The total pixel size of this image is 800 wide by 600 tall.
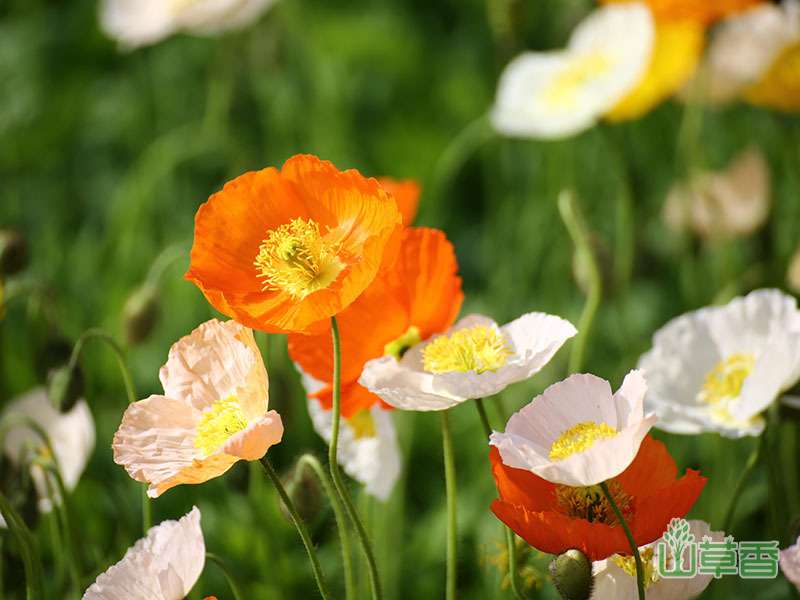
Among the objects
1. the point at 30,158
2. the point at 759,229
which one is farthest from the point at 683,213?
the point at 30,158

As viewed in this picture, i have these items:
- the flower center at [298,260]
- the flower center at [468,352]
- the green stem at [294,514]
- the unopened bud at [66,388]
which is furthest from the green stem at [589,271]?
the unopened bud at [66,388]

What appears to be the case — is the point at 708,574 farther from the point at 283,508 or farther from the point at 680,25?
the point at 680,25

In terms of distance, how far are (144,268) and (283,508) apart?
1081 mm

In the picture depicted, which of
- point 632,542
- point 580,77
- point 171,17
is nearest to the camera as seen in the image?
point 632,542

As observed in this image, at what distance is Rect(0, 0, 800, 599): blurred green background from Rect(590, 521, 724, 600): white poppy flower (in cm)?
12

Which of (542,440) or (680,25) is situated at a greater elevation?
(680,25)

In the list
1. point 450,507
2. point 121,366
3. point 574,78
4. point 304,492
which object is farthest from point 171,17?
point 450,507

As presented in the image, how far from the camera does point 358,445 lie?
1.22 meters

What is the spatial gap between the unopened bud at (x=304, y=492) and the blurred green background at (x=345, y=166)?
151mm

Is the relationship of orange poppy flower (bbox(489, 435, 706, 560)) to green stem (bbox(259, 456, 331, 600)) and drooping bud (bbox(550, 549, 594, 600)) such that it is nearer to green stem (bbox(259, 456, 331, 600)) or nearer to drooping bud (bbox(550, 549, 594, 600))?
drooping bud (bbox(550, 549, 594, 600))

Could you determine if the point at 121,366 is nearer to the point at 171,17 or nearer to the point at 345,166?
the point at 171,17

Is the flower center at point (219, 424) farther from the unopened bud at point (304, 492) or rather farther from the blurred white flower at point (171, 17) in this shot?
the blurred white flower at point (171, 17)

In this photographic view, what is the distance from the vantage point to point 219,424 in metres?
0.98

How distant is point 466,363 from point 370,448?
233 mm
